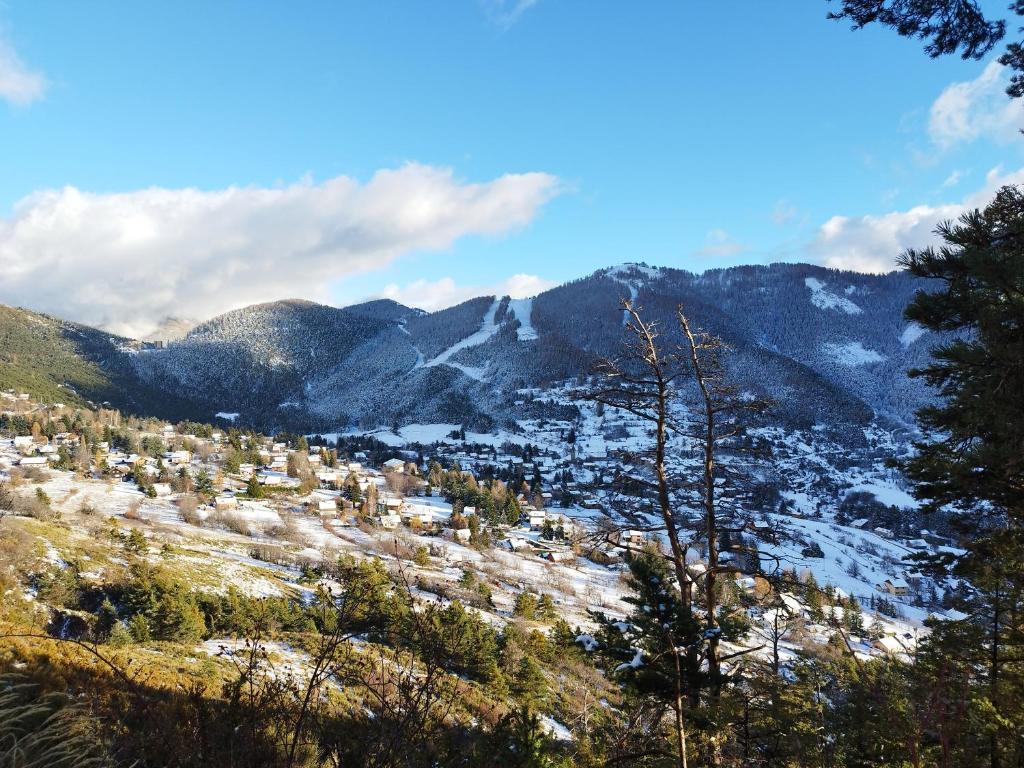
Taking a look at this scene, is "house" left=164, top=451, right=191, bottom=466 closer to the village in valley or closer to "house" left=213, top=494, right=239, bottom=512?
the village in valley

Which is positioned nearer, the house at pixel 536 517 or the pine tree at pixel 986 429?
the pine tree at pixel 986 429

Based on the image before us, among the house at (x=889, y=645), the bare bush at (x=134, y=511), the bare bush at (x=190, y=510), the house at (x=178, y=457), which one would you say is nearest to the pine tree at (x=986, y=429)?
the house at (x=889, y=645)

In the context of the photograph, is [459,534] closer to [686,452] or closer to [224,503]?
[224,503]

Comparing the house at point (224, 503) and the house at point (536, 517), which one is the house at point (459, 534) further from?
the house at point (224, 503)

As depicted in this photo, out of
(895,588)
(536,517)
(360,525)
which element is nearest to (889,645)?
(895,588)

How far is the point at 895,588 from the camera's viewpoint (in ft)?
220

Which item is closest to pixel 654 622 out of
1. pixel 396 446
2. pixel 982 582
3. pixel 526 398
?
pixel 982 582

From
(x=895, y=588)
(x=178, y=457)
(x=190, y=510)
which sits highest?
(x=178, y=457)

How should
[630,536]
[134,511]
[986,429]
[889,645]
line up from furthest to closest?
[889,645] → [134,511] → [630,536] → [986,429]

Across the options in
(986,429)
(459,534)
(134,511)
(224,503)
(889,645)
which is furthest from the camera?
(459,534)

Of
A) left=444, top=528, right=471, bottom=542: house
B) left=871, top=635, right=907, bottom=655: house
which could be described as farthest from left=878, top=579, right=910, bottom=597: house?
left=444, top=528, right=471, bottom=542: house

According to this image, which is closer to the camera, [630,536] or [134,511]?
[630,536]

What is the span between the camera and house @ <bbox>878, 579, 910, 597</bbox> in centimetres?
6650

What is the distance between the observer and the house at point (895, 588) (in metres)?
66.5
